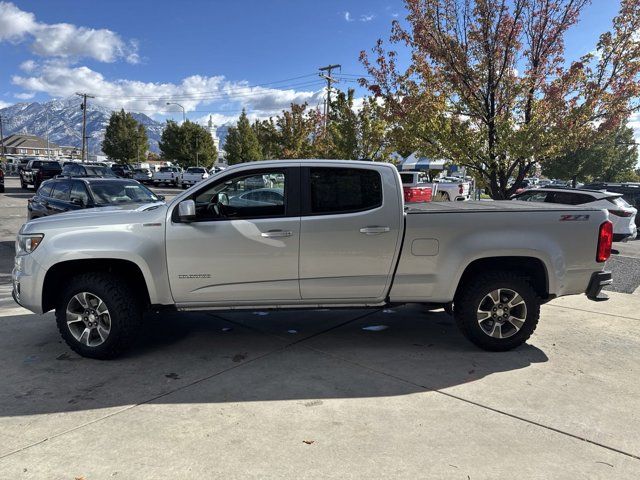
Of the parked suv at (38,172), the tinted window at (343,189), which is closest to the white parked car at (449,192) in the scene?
the tinted window at (343,189)

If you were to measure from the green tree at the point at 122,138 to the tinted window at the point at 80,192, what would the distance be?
54.6 metres

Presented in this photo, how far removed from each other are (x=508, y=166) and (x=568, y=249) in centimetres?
Result: 464

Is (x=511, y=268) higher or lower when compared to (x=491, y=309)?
higher

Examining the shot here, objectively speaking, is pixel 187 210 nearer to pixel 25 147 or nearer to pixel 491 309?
pixel 491 309

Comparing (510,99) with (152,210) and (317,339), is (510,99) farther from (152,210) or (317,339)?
(152,210)

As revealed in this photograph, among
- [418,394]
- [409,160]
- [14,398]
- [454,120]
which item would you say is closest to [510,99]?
[454,120]

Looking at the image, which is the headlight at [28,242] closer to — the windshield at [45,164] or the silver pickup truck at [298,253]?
the silver pickup truck at [298,253]

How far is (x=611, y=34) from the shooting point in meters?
7.96

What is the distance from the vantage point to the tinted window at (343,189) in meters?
4.48

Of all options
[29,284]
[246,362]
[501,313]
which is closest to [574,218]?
[501,313]

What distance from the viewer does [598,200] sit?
11.4 meters

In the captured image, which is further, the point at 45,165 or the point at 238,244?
the point at 45,165

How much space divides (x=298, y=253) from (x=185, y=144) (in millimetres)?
55452

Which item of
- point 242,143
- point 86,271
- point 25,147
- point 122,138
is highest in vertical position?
point 25,147
